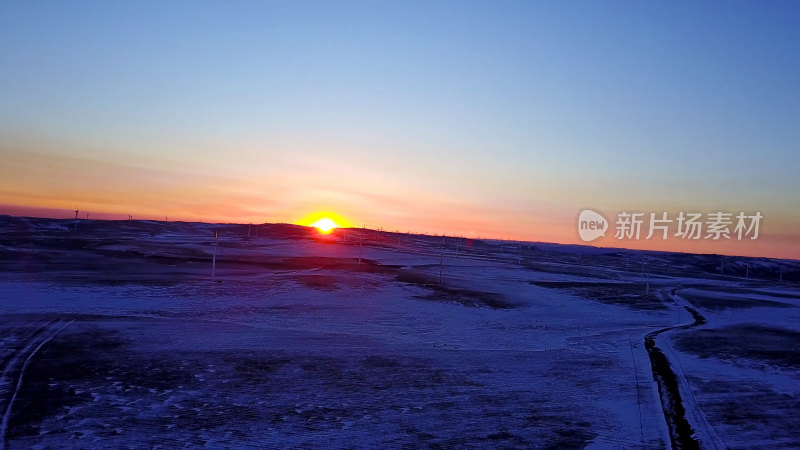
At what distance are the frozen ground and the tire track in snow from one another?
0.26 ft

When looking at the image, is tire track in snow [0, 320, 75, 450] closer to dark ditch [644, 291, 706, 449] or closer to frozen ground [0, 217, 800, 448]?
frozen ground [0, 217, 800, 448]

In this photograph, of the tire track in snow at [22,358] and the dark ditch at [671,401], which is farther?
the dark ditch at [671,401]

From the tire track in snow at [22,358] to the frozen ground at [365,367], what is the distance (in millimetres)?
78

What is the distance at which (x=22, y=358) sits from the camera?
14.9 metres

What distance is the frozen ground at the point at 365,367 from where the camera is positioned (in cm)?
1074

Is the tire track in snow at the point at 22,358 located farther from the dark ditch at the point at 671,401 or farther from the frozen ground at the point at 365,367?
the dark ditch at the point at 671,401

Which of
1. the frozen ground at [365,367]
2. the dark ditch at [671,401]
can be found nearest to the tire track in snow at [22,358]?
the frozen ground at [365,367]

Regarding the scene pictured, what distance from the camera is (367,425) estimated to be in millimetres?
11086

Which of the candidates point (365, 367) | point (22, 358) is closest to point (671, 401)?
point (365, 367)

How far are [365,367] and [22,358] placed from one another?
31.7ft

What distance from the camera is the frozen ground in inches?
423

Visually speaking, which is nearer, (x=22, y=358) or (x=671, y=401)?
(x=671, y=401)

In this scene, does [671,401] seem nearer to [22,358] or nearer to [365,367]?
[365,367]

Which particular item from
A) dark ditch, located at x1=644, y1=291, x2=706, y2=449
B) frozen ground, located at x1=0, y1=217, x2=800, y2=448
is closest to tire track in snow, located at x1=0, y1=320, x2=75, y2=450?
frozen ground, located at x1=0, y1=217, x2=800, y2=448
